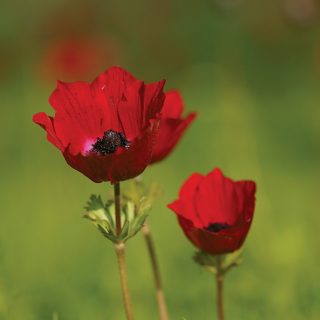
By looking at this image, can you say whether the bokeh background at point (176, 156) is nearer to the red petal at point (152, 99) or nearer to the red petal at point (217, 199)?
the red petal at point (217, 199)

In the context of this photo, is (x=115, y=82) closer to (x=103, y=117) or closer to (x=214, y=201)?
(x=103, y=117)

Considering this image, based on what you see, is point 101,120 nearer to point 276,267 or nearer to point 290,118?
point 276,267

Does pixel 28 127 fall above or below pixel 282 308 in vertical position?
above

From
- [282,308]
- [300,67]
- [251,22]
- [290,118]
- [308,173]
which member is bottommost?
[282,308]

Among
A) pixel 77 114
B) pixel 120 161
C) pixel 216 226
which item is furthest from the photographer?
pixel 216 226

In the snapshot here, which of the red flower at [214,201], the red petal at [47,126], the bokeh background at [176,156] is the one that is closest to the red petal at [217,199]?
the red flower at [214,201]

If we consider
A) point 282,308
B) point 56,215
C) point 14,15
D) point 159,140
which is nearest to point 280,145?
point 56,215

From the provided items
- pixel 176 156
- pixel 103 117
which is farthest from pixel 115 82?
pixel 176 156
